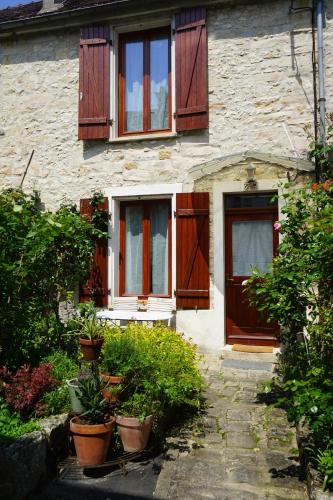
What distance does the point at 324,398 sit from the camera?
8.44 ft

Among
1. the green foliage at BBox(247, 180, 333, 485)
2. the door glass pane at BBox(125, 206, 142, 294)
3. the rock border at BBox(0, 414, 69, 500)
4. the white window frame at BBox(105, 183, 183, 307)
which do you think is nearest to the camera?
the green foliage at BBox(247, 180, 333, 485)

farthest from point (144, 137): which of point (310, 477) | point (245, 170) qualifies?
point (310, 477)

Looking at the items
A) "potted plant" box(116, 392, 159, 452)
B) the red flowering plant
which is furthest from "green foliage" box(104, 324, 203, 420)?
the red flowering plant

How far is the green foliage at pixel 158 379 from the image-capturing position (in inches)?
139

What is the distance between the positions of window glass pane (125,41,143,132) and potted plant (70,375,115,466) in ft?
17.0

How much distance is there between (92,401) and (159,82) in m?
5.77

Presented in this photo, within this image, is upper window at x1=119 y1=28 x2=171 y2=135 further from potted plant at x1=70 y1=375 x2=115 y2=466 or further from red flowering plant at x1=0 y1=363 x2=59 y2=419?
potted plant at x1=70 y1=375 x2=115 y2=466

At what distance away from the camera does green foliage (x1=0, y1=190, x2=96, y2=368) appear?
3.90 m

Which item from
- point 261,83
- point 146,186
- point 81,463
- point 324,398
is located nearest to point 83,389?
point 81,463

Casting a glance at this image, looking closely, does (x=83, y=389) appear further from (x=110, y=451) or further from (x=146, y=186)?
(x=146, y=186)

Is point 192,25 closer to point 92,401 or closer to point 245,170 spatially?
point 245,170

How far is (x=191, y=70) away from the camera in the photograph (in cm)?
676

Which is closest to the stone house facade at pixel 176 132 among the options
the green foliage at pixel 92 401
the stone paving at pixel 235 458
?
the stone paving at pixel 235 458

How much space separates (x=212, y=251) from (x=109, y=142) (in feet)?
8.81
